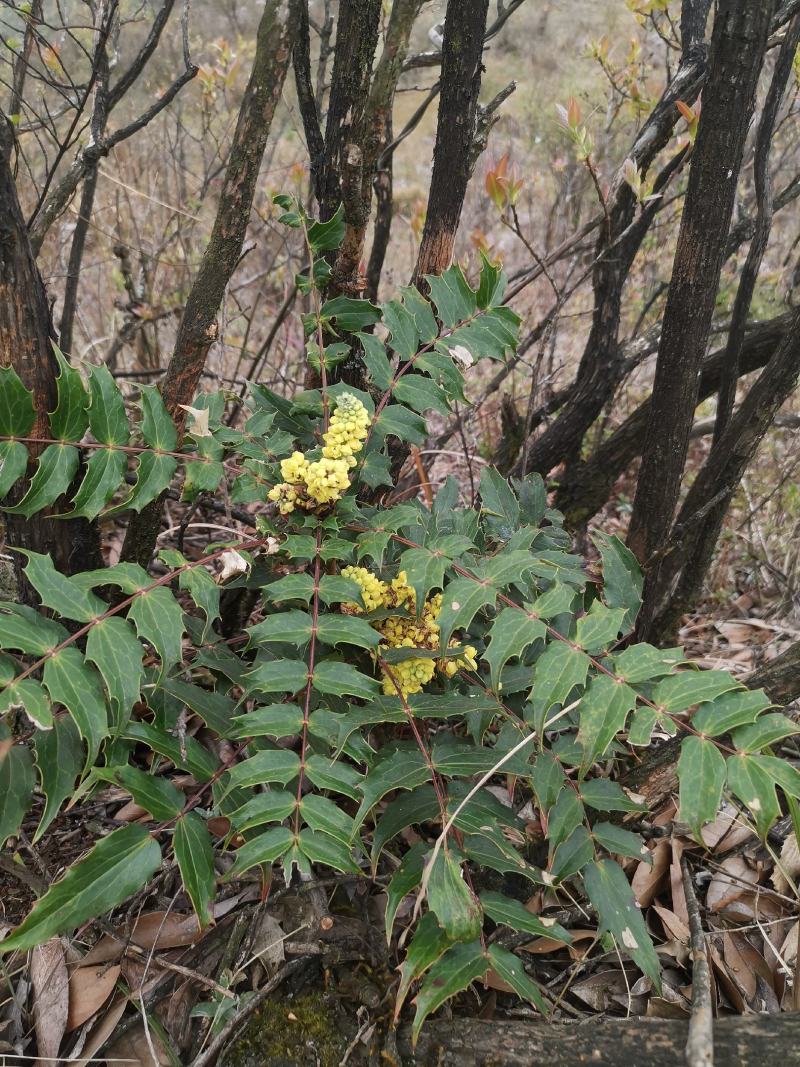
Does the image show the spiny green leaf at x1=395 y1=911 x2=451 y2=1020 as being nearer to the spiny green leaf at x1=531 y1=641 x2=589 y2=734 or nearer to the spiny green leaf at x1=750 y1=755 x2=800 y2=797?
the spiny green leaf at x1=531 y1=641 x2=589 y2=734

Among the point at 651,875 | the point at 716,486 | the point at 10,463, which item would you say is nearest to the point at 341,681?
the point at 10,463

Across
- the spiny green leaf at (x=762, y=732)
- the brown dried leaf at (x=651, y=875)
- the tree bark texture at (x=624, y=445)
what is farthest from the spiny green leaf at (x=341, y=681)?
the tree bark texture at (x=624, y=445)

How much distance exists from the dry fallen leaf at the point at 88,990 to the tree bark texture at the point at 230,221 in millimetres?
887

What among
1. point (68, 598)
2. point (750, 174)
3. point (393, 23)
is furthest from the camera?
point (750, 174)

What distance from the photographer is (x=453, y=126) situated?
1743mm

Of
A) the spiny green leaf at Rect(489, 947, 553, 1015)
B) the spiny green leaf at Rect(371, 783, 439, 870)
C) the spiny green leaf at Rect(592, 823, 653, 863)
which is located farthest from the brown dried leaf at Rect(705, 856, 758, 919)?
the spiny green leaf at Rect(371, 783, 439, 870)

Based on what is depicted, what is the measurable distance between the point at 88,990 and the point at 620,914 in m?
0.94

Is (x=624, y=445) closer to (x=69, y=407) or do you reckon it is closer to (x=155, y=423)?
(x=155, y=423)

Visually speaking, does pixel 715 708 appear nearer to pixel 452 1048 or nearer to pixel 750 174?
pixel 452 1048

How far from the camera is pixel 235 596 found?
75.6 inches

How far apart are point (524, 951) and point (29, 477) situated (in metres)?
1.38

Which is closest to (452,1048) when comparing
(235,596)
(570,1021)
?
(570,1021)

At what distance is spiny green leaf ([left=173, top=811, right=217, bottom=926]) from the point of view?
1077 millimetres

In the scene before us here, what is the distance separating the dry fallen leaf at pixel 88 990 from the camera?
1.30 metres
